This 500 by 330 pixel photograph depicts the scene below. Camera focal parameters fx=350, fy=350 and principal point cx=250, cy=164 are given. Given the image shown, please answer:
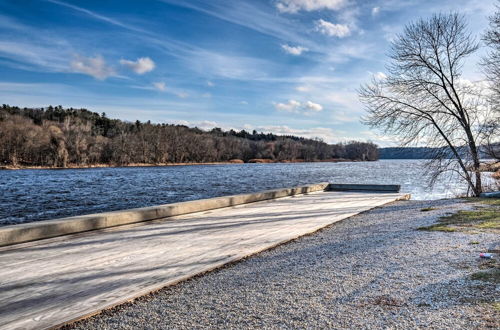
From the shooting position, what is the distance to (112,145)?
86.5 metres

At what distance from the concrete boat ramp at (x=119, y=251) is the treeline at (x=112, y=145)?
73.4 meters

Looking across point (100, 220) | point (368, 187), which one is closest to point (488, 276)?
point (100, 220)

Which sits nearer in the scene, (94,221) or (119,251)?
(119,251)

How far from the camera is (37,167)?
70.9 meters

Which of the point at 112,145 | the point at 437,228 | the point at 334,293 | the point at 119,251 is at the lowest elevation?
the point at 119,251

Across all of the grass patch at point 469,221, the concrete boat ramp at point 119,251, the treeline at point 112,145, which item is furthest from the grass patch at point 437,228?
the treeline at point 112,145

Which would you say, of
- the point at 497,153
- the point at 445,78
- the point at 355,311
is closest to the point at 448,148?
the point at 497,153

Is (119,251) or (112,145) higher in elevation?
(112,145)

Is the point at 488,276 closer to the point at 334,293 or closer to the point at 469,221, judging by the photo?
the point at 334,293

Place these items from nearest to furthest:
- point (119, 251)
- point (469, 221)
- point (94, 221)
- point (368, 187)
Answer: point (119, 251) < point (94, 221) < point (469, 221) < point (368, 187)

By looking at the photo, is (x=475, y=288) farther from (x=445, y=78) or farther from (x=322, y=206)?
(x=445, y=78)

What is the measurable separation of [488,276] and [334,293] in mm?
1833

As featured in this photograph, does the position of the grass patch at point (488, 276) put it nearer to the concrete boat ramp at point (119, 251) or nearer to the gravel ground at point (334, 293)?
the gravel ground at point (334, 293)

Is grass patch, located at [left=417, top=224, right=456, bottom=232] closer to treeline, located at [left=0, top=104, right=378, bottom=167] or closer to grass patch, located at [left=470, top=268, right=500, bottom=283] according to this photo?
grass patch, located at [left=470, top=268, right=500, bottom=283]
